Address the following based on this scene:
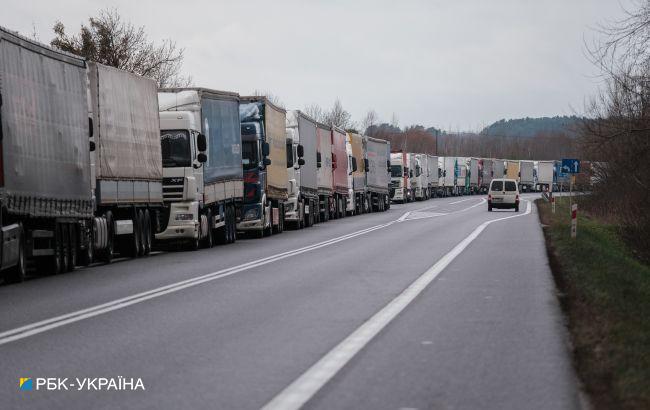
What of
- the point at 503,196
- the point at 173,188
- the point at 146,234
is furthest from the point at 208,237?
the point at 503,196

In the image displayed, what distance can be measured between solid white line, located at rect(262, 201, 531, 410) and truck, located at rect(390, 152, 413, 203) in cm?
Answer: 6713

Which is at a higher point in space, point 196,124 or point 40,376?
point 196,124

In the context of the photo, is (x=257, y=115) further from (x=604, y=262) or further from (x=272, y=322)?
(x=272, y=322)

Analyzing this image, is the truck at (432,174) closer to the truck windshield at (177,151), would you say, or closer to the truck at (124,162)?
the truck windshield at (177,151)

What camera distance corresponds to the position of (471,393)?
7.97 meters

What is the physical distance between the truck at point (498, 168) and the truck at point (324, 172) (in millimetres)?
75052

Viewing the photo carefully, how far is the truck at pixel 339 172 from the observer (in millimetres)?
53638

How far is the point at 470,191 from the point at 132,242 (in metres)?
95.8

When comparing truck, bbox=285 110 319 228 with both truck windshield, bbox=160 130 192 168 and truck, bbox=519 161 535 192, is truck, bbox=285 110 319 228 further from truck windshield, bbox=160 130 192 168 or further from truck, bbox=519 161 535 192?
truck, bbox=519 161 535 192

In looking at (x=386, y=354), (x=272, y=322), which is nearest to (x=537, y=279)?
(x=272, y=322)

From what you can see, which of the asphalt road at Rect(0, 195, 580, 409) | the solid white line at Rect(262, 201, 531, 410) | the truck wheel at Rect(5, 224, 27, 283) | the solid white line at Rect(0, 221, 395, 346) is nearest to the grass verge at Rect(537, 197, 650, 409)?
the asphalt road at Rect(0, 195, 580, 409)

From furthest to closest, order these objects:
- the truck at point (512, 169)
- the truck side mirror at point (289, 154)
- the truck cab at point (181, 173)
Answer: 1. the truck at point (512, 169)
2. the truck side mirror at point (289, 154)
3. the truck cab at point (181, 173)

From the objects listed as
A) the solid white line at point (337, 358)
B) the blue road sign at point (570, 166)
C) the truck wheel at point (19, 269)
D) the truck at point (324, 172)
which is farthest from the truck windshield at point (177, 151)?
the blue road sign at point (570, 166)

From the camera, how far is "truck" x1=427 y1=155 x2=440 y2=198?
318 ft
